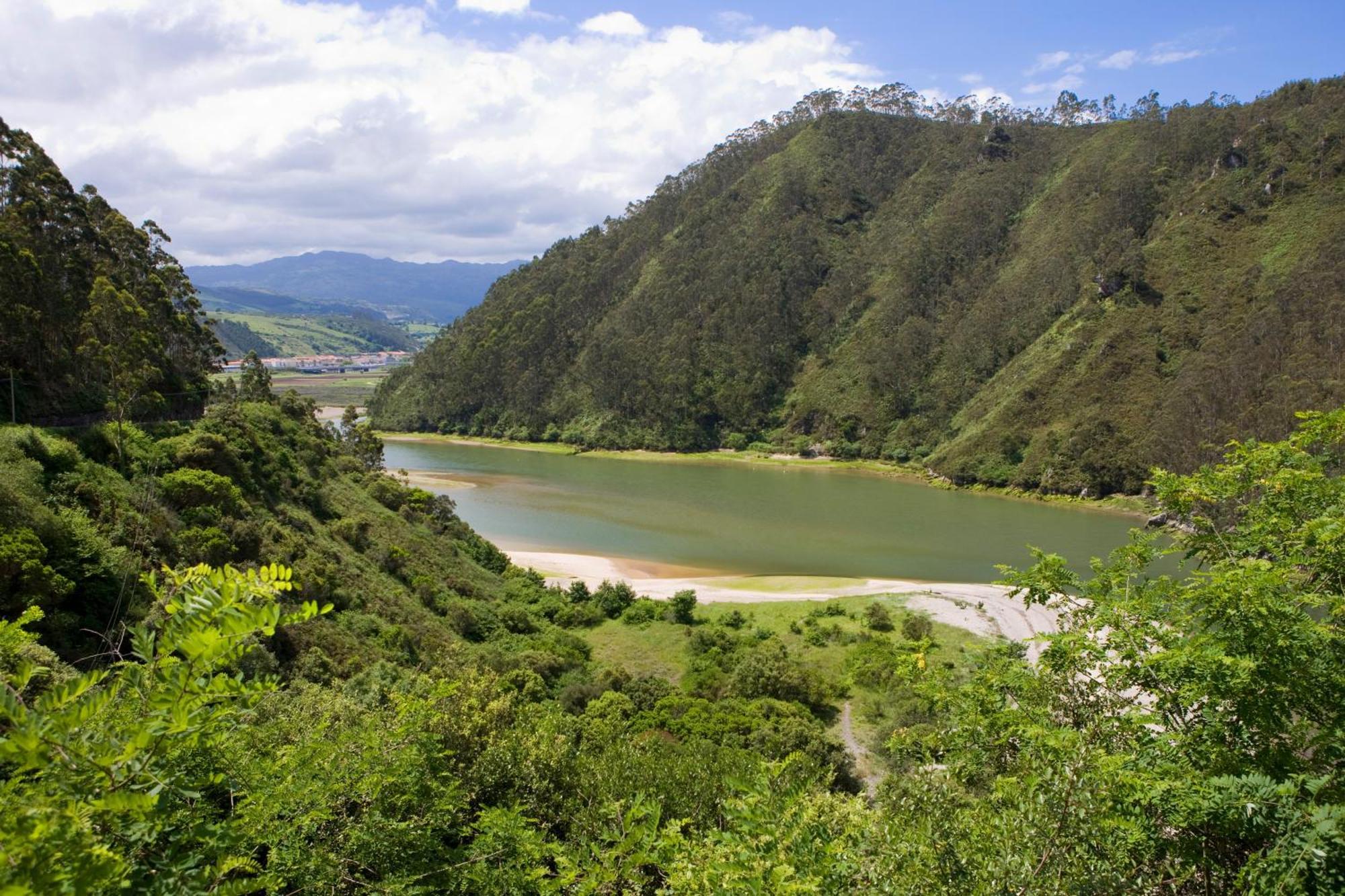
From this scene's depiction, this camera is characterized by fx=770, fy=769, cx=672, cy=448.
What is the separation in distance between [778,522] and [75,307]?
41236 millimetres

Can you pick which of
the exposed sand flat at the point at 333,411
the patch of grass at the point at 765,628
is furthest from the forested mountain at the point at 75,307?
the exposed sand flat at the point at 333,411

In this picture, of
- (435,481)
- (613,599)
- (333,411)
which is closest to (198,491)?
(613,599)

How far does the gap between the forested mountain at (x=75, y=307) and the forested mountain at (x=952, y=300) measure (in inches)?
2238

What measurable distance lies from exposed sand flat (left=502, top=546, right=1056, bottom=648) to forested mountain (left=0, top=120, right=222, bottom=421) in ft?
64.9

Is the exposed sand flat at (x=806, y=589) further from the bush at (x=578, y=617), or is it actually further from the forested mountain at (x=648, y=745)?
the forested mountain at (x=648, y=745)

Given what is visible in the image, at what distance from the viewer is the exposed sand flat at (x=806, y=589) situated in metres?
32.3

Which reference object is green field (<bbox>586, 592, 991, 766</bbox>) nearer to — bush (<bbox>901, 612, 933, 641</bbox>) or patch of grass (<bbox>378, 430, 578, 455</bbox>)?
bush (<bbox>901, 612, 933, 641</bbox>)

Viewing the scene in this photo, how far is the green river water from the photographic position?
45000 millimetres

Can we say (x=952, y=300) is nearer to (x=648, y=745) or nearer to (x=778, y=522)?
(x=778, y=522)

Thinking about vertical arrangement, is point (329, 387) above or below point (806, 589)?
above

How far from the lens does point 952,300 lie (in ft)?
330

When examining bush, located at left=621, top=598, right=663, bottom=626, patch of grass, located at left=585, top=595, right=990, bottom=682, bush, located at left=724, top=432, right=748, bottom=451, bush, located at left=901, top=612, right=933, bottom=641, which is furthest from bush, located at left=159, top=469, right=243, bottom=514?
bush, located at left=724, top=432, right=748, bottom=451

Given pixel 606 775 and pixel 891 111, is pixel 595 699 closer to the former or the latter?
Result: pixel 606 775

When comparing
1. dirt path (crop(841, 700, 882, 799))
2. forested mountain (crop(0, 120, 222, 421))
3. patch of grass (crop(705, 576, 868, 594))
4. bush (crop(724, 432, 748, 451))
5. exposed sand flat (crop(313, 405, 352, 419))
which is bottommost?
dirt path (crop(841, 700, 882, 799))
